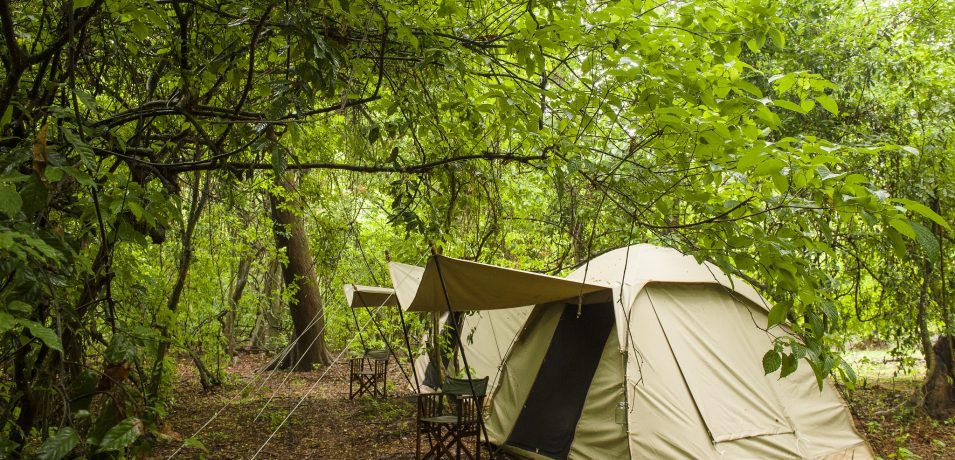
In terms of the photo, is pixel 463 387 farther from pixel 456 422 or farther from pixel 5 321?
pixel 5 321

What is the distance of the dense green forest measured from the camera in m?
1.62

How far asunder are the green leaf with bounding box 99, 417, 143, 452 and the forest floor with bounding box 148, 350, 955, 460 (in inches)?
121

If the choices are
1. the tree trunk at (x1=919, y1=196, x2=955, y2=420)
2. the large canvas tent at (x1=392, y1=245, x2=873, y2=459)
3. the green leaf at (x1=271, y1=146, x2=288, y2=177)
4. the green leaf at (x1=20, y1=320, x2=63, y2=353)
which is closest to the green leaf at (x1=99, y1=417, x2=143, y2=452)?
the green leaf at (x1=20, y1=320, x2=63, y2=353)

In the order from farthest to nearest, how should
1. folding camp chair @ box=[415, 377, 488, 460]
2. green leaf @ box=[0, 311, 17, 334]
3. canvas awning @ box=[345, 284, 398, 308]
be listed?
canvas awning @ box=[345, 284, 398, 308], folding camp chair @ box=[415, 377, 488, 460], green leaf @ box=[0, 311, 17, 334]

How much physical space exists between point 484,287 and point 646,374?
127 cm

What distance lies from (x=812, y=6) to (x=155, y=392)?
20.6ft

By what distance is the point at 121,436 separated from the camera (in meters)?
1.33

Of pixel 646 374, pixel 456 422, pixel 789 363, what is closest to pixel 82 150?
pixel 789 363

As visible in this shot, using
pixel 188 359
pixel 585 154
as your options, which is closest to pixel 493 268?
pixel 585 154

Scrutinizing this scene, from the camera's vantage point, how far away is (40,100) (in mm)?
2047

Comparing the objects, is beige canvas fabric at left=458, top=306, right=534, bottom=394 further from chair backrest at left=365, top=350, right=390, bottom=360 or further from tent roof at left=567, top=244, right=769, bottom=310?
tent roof at left=567, top=244, right=769, bottom=310

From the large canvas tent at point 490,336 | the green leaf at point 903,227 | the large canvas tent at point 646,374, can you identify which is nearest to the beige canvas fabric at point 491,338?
the large canvas tent at point 490,336

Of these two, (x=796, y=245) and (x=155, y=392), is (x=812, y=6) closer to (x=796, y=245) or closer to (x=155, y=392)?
(x=796, y=245)

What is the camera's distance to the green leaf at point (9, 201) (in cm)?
126
